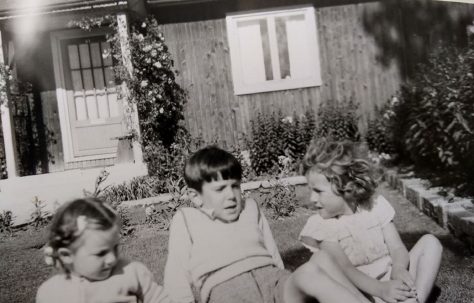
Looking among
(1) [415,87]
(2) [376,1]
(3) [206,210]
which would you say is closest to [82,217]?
(3) [206,210]

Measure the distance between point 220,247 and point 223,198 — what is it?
232 mm

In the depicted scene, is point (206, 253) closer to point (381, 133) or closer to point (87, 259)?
point (87, 259)

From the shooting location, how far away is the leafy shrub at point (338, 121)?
7.68 m

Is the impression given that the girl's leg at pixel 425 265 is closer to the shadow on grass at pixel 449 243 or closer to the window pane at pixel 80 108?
the shadow on grass at pixel 449 243

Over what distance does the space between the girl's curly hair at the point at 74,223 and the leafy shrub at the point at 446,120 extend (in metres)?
3.52

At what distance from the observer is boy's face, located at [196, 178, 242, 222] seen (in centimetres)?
236

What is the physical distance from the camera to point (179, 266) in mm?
2303

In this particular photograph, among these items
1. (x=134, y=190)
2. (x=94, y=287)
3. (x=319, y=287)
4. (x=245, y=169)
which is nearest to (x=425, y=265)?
(x=319, y=287)

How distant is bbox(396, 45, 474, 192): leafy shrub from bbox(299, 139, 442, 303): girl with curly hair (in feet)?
7.58

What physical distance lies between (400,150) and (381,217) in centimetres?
500

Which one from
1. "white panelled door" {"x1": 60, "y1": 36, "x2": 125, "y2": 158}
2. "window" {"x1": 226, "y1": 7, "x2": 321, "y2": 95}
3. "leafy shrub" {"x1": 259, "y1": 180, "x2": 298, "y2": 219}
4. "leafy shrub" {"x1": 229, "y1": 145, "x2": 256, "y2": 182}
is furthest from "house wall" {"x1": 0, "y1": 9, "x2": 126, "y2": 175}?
"leafy shrub" {"x1": 259, "y1": 180, "x2": 298, "y2": 219}

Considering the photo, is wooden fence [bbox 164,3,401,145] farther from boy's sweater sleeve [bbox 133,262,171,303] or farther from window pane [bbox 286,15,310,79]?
boy's sweater sleeve [bbox 133,262,171,303]

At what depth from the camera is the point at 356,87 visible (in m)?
8.76

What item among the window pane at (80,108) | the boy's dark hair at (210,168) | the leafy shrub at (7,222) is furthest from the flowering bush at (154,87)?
the boy's dark hair at (210,168)
